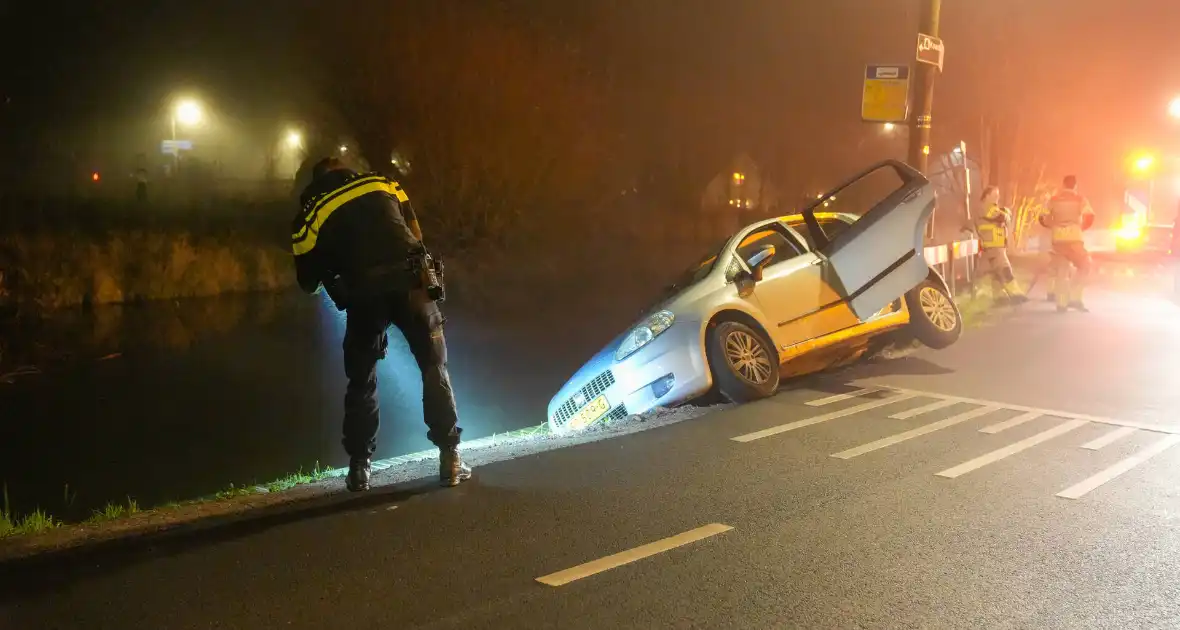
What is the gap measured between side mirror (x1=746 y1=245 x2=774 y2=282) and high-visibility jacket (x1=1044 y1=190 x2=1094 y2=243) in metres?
7.46

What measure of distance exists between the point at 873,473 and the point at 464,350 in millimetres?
10160

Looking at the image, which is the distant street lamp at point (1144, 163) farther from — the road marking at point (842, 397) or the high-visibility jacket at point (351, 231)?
the high-visibility jacket at point (351, 231)

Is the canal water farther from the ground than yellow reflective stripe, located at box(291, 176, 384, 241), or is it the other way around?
yellow reflective stripe, located at box(291, 176, 384, 241)

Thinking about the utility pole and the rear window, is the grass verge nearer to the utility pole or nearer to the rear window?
the rear window

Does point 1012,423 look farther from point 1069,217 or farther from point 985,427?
point 1069,217

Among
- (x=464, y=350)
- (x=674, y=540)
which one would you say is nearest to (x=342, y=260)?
(x=674, y=540)

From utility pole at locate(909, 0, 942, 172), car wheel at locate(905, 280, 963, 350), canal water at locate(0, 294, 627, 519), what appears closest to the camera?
canal water at locate(0, 294, 627, 519)

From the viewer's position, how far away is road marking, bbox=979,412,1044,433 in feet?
21.9

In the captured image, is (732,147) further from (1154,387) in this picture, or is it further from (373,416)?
(373,416)

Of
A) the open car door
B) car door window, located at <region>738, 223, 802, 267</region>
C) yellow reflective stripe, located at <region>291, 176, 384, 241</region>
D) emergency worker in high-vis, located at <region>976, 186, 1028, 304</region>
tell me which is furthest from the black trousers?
emergency worker in high-vis, located at <region>976, 186, 1028, 304</region>

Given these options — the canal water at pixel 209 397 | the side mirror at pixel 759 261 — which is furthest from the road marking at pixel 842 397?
the canal water at pixel 209 397

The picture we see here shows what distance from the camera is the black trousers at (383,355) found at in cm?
521

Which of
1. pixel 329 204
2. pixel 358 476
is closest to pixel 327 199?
pixel 329 204

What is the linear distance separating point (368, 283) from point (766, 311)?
4115mm
